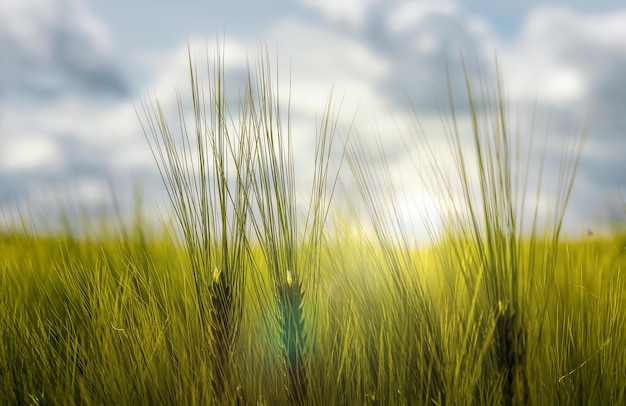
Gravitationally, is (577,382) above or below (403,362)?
below

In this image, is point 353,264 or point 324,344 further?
point 353,264

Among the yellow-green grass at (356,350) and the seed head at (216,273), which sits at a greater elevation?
the seed head at (216,273)

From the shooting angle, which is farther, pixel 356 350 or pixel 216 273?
pixel 356 350

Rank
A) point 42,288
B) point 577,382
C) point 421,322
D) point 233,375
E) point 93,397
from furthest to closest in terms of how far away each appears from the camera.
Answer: point 42,288 < point 93,397 < point 577,382 < point 421,322 < point 233,375

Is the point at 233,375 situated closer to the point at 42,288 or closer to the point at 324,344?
the point at 324,344

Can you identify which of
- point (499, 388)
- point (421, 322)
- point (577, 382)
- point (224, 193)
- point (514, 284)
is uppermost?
point (224, 193)

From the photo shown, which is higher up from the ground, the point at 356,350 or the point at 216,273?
the point at 216,273

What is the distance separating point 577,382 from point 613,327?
0.38 meters

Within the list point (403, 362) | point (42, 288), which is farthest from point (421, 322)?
point (42, 288)

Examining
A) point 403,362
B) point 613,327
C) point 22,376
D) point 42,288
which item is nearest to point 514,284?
point 403,362

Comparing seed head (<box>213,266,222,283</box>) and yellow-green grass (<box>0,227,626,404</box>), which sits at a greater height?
seed head (<box>213,266,222,283</box>)

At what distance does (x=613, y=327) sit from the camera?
2191 mm

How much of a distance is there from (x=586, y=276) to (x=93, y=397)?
1858 mm

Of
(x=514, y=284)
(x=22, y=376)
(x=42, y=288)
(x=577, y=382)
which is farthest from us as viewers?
(x=42, y=288)
